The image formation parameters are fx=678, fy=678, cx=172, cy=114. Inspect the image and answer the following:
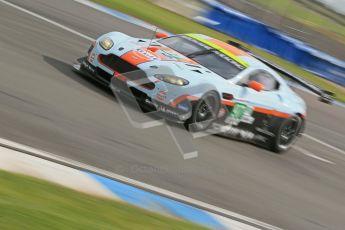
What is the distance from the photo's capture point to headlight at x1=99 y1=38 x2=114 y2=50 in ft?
29.6

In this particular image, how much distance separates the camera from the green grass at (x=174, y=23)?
61.0 ft

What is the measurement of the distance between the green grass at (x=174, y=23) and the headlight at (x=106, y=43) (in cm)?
892

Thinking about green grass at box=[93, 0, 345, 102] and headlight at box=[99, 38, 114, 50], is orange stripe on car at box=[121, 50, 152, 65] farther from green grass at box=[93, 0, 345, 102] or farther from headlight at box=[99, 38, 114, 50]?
green grass at box=[93, 0, 345, 102]

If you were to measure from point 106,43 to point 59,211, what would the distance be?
4.66 meters

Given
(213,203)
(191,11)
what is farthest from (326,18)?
(213,203)

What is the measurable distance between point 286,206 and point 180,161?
1.29 metres

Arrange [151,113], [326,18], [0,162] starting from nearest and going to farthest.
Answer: [0,162] < [151,113] < [326,18]

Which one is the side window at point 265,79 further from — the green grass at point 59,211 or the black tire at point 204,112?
the green grass at point 59,211

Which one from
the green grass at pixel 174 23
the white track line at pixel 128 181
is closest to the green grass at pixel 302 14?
the green grass at pixel 174 23

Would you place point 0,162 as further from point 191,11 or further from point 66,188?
point 191,11

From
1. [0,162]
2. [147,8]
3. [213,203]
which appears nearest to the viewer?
[0,162]

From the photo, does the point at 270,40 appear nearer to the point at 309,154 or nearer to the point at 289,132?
the point at 309,154

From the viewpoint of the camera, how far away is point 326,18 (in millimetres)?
25656

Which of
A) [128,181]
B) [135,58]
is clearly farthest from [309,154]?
[128,181]
